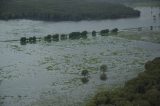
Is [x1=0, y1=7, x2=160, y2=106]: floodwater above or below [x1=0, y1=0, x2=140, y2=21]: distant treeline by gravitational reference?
below

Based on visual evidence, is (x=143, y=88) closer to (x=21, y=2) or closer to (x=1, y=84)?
(x=1, y=84)

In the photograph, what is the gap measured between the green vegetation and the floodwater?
199 centimetres

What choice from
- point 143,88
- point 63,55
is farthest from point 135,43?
point 143,88

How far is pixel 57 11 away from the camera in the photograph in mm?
50594

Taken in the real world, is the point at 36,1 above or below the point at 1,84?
above

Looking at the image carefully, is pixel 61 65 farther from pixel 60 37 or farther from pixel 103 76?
pixel 60 37

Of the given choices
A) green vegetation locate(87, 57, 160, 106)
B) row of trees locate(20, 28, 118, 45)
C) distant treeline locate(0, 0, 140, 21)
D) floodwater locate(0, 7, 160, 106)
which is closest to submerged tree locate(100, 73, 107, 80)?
floodwater locate(0, 7, 160, 106)

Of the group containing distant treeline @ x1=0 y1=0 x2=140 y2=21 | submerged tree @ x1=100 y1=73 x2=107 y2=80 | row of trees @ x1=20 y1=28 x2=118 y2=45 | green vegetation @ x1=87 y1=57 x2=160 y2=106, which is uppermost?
distant treeline @ x1=0 y1=0 x2=140 y2=21

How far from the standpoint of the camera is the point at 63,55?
27.8 metres

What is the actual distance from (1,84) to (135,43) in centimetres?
1439

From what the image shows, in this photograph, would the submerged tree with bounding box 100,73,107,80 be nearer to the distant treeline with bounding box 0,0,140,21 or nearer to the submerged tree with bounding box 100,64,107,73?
the submerged tree with bounding box 100,64,107,73

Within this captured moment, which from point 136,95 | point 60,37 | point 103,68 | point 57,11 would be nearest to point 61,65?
point 103,68

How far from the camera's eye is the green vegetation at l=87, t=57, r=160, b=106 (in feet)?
49.7

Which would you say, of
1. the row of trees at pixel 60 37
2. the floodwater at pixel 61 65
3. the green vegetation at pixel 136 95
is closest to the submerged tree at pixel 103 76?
the floodwater at pixel 61 65
